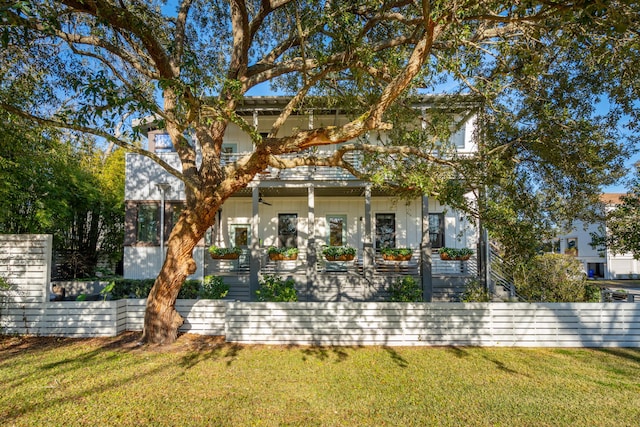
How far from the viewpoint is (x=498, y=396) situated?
4785mm

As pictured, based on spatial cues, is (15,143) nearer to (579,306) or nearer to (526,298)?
(579,306)

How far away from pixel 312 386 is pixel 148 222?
431 inches

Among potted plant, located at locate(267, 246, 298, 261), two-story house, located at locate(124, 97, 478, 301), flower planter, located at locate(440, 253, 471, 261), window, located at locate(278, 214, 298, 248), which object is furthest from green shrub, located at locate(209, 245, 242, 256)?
flower planter, located at locate(440, 253, 471, 261)

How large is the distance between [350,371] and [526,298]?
6615 millimetres

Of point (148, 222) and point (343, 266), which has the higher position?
point (148, 222)

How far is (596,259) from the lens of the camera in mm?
30656

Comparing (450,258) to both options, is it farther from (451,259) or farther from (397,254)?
(397,254)

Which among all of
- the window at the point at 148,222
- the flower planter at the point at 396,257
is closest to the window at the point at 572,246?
the flower planter at the point at 396,257

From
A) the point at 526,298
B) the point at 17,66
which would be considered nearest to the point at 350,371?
the point at 526,298

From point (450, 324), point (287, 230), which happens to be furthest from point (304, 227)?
point (450, 324)

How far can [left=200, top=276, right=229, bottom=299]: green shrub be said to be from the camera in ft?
34.0

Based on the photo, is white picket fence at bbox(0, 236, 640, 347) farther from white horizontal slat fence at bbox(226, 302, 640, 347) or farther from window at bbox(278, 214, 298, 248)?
window at bbox(278, 214, 298, 248)

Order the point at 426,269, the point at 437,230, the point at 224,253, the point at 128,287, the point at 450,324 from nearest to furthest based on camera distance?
the point at 450,324 → the point at 426,269 → the point at 128,287 → the point at 224,253 → the point at 437,230

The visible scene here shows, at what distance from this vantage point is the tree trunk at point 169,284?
279 inches
